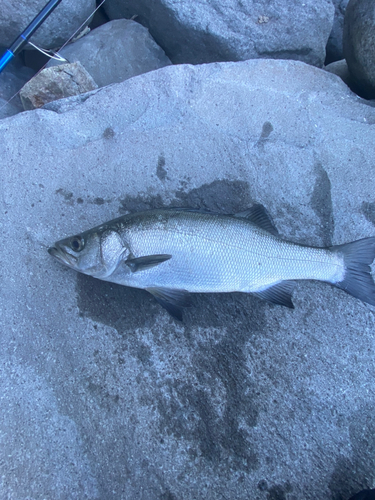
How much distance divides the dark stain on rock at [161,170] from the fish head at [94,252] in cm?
73

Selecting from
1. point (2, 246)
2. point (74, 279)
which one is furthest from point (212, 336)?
point (2, 246)

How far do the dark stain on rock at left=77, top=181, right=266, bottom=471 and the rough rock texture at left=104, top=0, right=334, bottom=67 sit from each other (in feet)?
6.47

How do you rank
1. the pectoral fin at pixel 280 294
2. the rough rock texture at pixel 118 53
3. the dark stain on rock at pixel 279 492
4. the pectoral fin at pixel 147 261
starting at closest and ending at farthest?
the dark stain on rock at pixel 279 492, the pectoral fin at pixel 147 261, the pectoral fin at pixel 280 294, the rough rock texture at pixel 118 53

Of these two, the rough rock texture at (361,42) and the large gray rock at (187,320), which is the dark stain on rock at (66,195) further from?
the rough rock texture at (361,42)

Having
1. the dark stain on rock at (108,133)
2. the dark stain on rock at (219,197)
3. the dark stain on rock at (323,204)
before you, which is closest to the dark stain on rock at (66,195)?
the dark stain on rock at (108,133)

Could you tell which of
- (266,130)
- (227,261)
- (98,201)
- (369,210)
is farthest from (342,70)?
(98,201)

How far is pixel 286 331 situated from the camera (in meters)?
2.68

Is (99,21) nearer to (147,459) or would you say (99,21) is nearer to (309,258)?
(309,258)

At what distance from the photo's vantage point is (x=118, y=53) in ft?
12.2

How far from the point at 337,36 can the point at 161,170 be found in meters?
3.13

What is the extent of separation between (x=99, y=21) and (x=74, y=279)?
3.41 meters

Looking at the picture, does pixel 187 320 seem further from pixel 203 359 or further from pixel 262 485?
pixel 262 485

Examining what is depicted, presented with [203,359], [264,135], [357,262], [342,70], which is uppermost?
[342,70]

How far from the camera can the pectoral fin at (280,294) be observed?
2.57 meters
